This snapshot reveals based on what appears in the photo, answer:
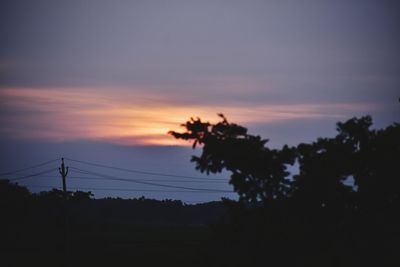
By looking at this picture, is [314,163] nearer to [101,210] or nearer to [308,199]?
[308,199]

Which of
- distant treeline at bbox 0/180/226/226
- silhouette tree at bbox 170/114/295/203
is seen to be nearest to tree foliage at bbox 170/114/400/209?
silhouette tree at bbox 170/114/295/203

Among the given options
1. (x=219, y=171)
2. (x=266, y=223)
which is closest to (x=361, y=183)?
(x=266, y=223)

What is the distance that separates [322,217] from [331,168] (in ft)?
6.87

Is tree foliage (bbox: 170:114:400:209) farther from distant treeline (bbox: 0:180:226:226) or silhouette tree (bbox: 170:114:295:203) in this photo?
distant treeline (bbox: 0:180:226:226)

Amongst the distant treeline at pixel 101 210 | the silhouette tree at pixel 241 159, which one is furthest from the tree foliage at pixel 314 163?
the distant treeline at pixel 101 210

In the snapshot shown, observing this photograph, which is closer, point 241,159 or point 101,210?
point 241,159

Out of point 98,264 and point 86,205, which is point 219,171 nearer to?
point 98,264

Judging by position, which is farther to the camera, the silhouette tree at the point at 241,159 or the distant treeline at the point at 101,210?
the distant treeline at the point at 101,210

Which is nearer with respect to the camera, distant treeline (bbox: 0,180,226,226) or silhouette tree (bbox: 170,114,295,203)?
silhouette tree (bbox: 170,114,295,203)

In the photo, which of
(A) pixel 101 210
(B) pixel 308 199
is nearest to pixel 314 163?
(B) pixel 308 199

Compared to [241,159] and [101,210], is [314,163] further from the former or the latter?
[101,210]

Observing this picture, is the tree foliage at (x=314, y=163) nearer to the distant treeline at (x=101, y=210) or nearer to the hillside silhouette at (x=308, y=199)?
the hillside silhouette at (x=308, y=199)

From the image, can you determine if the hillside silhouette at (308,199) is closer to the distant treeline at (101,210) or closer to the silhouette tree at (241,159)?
the silhouette tree at (241,159)

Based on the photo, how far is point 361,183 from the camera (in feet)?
71.3
